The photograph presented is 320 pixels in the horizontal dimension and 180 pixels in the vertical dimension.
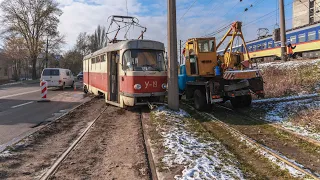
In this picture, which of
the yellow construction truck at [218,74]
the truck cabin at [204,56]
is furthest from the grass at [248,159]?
the truck cabin at [204,56]

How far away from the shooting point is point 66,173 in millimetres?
5203

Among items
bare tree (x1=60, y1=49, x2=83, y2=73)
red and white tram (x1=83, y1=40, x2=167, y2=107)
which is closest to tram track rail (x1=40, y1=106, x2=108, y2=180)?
red and white tram (x1=83, y1=40, x2=167, y2=107)

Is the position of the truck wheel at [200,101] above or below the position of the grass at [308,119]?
above

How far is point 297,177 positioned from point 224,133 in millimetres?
3521

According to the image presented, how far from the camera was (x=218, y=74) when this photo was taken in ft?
40.2

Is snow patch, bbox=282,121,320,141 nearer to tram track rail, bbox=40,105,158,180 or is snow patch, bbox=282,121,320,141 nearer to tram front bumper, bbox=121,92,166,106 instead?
tram track rail, bbox=40,105,158,180

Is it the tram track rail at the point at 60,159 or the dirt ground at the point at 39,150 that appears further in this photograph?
the dirt ground at the point at 39,150

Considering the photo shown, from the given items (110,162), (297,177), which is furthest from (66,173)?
(297,177)

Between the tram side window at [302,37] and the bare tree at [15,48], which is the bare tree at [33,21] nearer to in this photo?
the bare tree at [15,48]

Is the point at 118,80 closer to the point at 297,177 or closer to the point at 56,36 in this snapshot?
the point at 297,177

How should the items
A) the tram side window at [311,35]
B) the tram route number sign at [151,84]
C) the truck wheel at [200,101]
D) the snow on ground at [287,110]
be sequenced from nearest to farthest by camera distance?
the snow on ground at [287,110]
the tram route number sign at [151,84]
the truck wheel at [200,101]
the tram side window at [311,35]

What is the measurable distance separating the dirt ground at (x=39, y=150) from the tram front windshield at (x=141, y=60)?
2.82 metres

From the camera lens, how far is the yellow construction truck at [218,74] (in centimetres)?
1166

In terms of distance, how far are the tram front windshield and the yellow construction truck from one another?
6.02 ft
